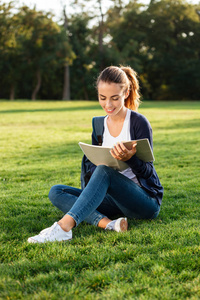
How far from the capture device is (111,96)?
3471 millimetres

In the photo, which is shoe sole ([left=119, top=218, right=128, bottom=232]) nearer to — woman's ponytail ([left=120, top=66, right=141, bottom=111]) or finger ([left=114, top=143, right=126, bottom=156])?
finger ([left=114, top=143, right=126, bottom=156])

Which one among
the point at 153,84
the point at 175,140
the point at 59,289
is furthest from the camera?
the point at 153,84

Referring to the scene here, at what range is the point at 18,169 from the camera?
6762mm

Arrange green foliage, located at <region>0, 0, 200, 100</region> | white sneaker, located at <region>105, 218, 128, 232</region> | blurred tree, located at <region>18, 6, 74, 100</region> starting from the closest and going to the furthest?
white sneaker, located at <region>105, 218, 128, 232</region> < blurred tree, located at <region>18, 6, 74, 100</region> < green foliage, located at <region>0, 0, 200, 100</region>

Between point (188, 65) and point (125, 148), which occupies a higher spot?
point (188, 65)

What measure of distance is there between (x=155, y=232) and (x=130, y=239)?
286 millimetres

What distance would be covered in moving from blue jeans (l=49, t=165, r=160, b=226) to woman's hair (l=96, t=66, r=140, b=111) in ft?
2.68

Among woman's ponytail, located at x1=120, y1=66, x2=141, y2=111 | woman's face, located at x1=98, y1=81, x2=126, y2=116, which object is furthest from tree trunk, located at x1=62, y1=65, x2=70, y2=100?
woman's face, located at x1=98, y1=81, x2=126, y2=116

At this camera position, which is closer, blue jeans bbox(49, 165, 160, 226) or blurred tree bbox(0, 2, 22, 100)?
blue jeans bbox(49, 165, 160, 226)

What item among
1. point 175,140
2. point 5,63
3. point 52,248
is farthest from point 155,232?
point 5,63

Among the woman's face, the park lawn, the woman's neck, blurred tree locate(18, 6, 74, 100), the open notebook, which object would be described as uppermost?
blurred tree locate(18, 6, 74, 100)

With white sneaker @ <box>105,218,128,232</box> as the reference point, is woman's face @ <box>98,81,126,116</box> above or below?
above

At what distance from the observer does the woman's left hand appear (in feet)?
9.98

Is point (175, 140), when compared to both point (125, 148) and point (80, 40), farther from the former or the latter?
point (80, 40)
